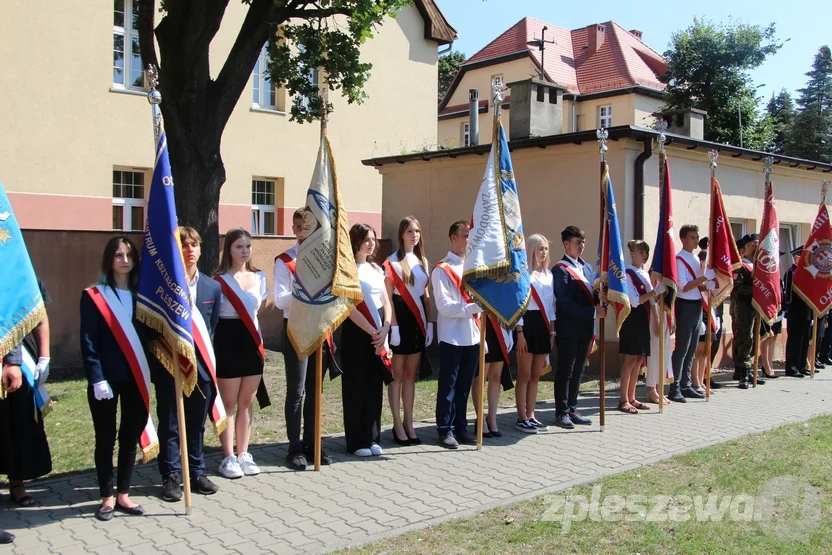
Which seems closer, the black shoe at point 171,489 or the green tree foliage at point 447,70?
the black shoe at point 171,489

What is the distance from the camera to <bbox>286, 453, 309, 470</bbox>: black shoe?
252 inches

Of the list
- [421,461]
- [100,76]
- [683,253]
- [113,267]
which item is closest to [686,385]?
[683,253]

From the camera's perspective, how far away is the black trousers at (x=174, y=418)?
547cm

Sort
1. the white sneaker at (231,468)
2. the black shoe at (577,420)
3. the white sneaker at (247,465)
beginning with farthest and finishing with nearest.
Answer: the black shoe at (577,420)
the white sneaker at (247,465)
the white sneaker at (231,468)

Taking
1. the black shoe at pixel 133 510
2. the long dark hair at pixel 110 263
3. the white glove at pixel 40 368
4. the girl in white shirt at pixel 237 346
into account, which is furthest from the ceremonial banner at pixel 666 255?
the white glove at pixel 40 368

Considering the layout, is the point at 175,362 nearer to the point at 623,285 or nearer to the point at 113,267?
the point at 113,267

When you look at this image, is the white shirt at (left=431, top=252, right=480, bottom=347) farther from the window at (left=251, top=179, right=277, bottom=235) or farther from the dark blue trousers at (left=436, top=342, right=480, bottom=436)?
the window at (left=251, top=179, right=277, bottom=235)

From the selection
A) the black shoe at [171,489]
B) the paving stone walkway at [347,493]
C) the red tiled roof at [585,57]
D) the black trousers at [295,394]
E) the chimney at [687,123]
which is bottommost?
the paving stone walkway at [347,493]

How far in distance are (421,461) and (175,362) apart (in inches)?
97.6

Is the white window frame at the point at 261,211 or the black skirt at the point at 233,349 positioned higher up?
the white window frame at the point at 261,211

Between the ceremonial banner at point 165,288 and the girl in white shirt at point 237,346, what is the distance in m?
0.62

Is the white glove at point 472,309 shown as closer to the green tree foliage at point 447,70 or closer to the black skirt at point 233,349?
the black skirt at point 233,349

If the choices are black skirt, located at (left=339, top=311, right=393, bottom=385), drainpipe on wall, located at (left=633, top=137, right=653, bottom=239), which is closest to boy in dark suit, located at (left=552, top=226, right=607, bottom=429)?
black skirt, located at (left=339, top=311, right=393, bottom=385)

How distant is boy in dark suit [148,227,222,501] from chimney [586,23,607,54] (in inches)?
1585
